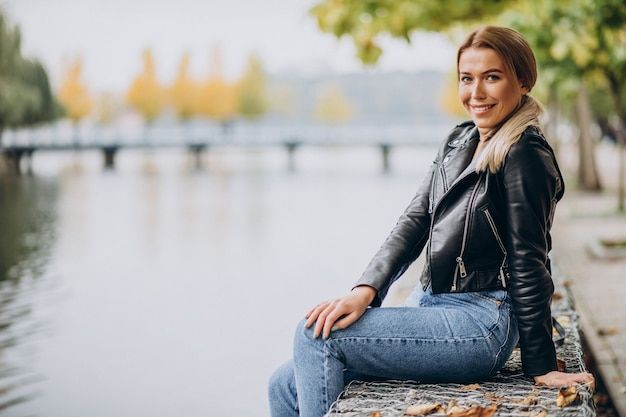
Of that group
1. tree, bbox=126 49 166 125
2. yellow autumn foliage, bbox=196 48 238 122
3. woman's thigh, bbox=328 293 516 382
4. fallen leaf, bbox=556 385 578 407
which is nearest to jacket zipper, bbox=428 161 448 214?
woman's thigh, bbox=328 293 516 382

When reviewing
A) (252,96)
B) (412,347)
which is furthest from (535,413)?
(252,96)

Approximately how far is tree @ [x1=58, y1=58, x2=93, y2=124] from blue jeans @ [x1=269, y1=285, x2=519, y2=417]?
8667cm

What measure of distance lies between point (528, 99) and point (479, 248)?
532 millimetres

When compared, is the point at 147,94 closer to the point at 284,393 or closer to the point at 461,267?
the point at 284,393

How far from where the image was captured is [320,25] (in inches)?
400

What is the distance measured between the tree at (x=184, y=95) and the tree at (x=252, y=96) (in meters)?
5.52

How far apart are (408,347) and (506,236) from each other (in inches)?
17.8

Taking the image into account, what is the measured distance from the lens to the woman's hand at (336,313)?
8.04ft

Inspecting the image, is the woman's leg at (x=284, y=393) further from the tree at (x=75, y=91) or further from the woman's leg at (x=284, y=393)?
the tree at (x=75, y=91)

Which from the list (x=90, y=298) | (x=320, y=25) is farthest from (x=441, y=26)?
(x=90, y=298)

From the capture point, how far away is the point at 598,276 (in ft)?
30.2

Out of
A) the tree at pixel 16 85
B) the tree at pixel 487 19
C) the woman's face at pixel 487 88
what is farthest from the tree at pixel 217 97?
the woman's face at pixel 487 88

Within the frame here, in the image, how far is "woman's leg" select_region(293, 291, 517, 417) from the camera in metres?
2.49

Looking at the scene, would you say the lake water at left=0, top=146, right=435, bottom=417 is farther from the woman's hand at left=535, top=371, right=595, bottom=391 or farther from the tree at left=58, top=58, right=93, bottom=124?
the tree at left=58, top=58, right=93, bottom=124
